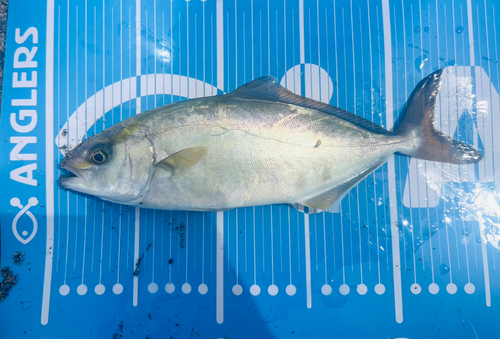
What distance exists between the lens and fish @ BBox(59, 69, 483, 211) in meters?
1.78

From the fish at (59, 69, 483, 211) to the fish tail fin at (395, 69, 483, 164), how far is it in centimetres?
11

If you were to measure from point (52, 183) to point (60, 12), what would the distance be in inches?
56.2

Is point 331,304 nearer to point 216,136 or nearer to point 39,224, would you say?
point 216,136

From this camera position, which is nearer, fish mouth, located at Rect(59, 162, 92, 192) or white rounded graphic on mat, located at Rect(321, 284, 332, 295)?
fish mouth, located at Rect(59, 162, 92, 192)

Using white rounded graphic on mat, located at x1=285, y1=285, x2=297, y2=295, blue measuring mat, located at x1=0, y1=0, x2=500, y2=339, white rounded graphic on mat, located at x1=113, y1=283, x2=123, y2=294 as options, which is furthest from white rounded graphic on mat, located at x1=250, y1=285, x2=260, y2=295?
white rounded graphic on mat, located at x1=113, y1=283, x2=123, y2=294

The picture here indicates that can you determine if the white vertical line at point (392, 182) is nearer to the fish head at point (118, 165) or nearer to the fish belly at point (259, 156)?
the fish belly at point (259, 156)

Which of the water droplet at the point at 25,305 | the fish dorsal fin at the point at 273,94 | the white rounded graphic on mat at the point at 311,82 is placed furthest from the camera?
the white rounded graphic on mat at the point at 311,82

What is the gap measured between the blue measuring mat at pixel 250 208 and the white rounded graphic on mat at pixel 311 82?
0.01 m

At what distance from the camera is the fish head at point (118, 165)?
5.77ft

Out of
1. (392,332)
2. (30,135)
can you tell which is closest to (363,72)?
(392,332)

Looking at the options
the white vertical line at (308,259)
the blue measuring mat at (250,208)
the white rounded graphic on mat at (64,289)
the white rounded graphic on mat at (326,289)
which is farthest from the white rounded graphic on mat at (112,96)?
the white rounded graphic on mat at (326,289)

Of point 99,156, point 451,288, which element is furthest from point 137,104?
point 451,288

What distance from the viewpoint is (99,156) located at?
1.77 meters

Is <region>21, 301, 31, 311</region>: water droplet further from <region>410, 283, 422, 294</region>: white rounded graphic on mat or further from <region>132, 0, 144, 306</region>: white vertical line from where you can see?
<region>410, 283, 422, 294</region>: white rounded graphic on mat
